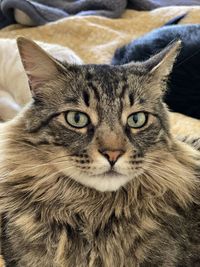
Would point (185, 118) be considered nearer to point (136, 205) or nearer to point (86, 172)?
point (136, 205)

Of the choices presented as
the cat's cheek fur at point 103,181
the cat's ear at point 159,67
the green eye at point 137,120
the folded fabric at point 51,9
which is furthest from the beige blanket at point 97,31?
the cat's cheek fur at point 103,181

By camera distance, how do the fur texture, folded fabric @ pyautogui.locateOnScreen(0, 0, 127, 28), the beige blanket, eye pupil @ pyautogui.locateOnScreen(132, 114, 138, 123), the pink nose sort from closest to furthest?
the pink nose < eye pupil @ pyautogui.locateOnScreen(132, 114, 138, 123) < the fur texture < the beige blanket < folded fabric @ pyautogui.locateOnScreen(0, 0, 127, 28)

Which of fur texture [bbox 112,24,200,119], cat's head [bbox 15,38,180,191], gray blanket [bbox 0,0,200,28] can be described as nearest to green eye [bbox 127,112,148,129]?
cat's head [bbox 15,38,180,191]

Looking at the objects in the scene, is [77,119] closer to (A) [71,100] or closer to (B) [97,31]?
(A) [71,100]

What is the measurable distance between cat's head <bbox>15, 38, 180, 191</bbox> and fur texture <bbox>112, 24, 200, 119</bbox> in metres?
0.96

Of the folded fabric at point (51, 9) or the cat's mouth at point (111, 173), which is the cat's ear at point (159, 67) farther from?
the folded fabric at point (51, 9)

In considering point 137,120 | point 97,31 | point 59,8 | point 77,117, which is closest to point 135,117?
point 137,120

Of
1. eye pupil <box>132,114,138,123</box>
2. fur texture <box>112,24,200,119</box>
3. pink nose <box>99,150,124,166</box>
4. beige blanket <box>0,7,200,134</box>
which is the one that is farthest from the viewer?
beige blanket <box>0,7,200,134</box>

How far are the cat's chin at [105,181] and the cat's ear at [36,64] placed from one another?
0.84 ft

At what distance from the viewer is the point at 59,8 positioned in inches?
120

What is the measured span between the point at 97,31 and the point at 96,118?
67.7 inches

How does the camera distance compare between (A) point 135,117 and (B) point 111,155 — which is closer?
(B) point 111,155

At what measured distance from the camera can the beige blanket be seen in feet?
8.19

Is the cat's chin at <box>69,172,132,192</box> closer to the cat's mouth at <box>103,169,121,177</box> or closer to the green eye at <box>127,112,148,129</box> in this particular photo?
the cat's mouth at <box>103,169,121,177</box>
